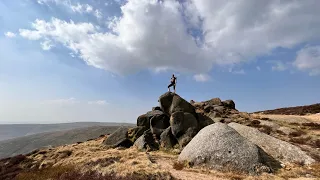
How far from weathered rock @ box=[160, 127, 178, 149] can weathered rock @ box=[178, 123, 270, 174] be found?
22.9 ft

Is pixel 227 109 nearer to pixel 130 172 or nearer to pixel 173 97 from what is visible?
pixel 173 97

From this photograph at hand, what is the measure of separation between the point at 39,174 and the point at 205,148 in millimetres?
17240

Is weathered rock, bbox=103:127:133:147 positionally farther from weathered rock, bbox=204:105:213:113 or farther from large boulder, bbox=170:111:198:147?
weathered rock, bbox=204:105:213:113

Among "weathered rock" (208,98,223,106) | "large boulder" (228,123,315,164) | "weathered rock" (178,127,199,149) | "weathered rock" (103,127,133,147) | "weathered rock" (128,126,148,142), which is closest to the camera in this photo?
"large boulder" (228,123,315,164)

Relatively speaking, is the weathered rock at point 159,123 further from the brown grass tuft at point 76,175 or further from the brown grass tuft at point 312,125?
the brown grass tuft at point 312,125

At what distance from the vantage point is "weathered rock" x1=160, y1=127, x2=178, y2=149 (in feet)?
106

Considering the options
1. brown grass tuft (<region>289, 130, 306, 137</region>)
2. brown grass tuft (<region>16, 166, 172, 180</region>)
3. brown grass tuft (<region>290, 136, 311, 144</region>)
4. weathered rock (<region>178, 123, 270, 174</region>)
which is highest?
brown grass tuft (<region>289, 130, 306, 137</region>)

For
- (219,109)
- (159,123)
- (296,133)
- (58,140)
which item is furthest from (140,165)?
(58,140)

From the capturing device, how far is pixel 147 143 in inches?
1283

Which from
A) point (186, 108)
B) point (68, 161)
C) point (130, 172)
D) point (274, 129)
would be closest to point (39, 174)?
point (68, 161)

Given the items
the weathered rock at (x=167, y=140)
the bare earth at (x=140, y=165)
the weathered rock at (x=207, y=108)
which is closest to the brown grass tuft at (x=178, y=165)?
the bare earth at (x=140, y=165)

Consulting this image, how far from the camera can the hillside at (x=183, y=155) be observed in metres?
21.0

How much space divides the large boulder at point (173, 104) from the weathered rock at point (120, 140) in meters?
7.03

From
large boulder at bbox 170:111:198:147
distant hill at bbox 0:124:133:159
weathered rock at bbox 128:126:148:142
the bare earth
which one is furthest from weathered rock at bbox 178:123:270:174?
distant hill at bbox 0:124:133:159
